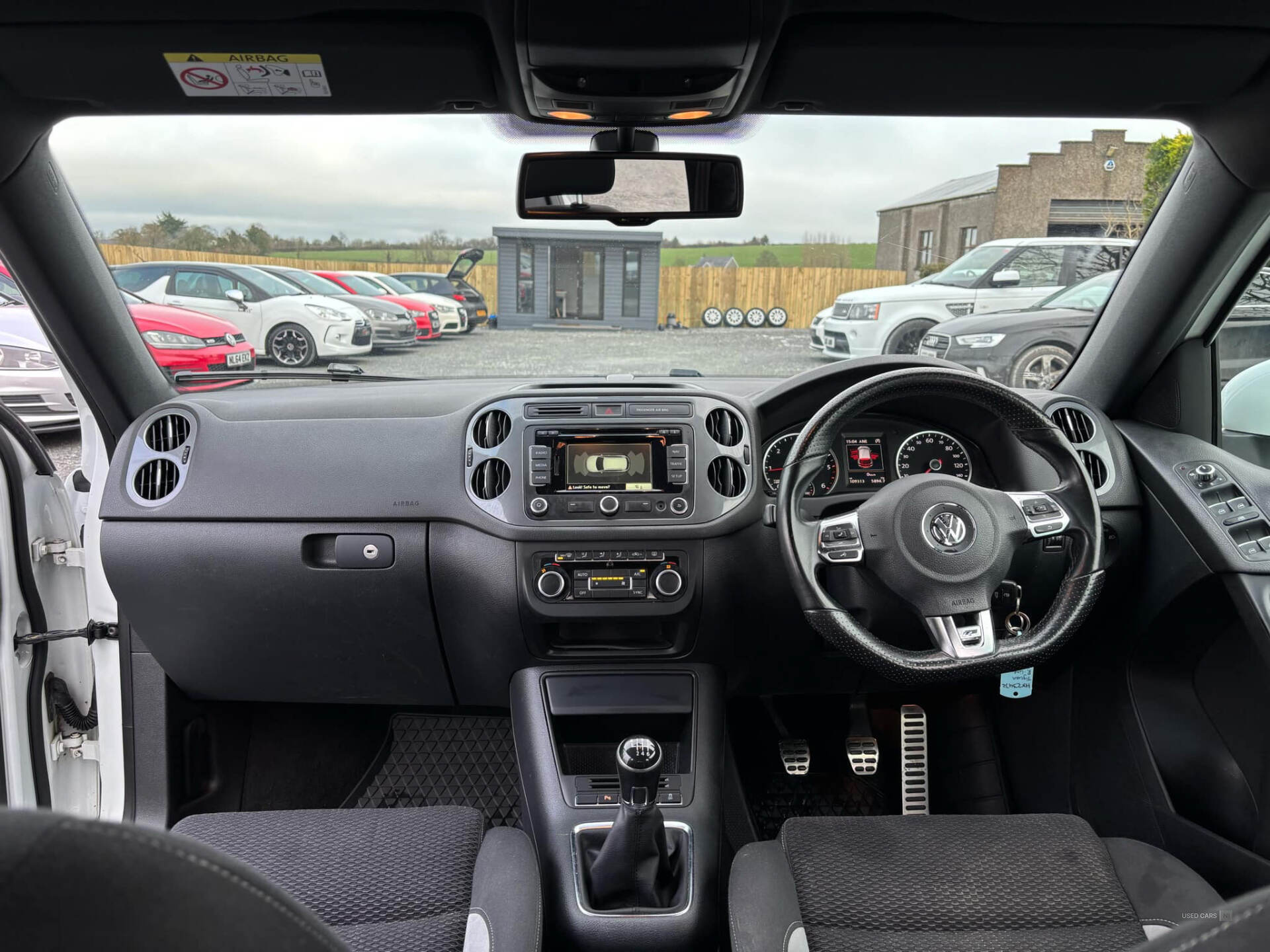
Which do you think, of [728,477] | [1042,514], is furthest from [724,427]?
[1042,514]

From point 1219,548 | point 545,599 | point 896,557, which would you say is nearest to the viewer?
point 896,557

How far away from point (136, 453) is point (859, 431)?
6.85 feet

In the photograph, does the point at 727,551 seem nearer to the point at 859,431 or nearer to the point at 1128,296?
the point at 859,431

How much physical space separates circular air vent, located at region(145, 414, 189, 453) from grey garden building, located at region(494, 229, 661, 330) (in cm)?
98

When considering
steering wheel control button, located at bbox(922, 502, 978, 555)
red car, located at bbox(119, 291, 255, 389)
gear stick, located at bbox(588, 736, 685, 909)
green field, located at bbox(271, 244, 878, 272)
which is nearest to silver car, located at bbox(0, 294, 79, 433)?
red car, located at bbox(119, 291, 255, 389)

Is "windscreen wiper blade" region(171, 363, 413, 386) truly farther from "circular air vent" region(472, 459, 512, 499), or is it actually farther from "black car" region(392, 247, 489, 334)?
"circular air vent" region(472, 459, 512, 499)

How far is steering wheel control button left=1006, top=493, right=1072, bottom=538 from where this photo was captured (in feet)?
6.70

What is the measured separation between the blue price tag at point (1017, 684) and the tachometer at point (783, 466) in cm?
86

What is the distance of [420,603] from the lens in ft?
8.04

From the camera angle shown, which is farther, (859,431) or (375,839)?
(859,431)

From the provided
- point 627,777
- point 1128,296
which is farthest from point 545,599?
point 1128,296

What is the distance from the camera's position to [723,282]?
2826 millimetres

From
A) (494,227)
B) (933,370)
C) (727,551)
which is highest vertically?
(494,227)

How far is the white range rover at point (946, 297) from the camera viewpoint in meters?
2.84
